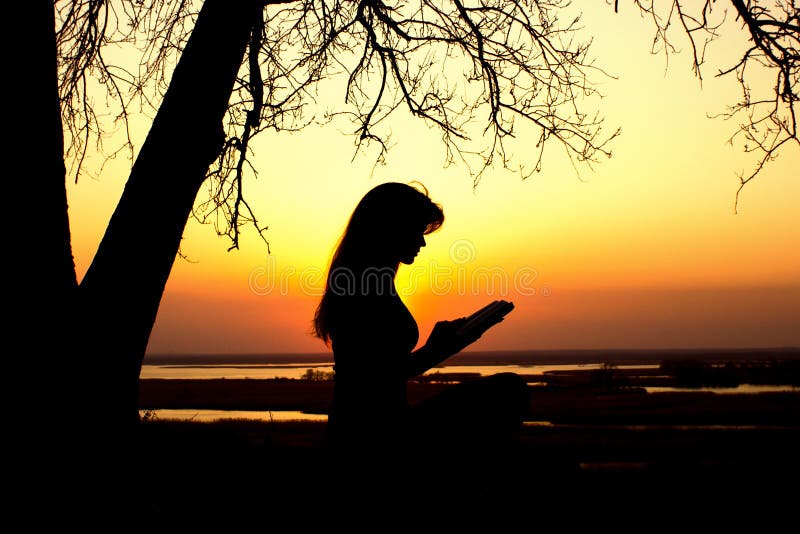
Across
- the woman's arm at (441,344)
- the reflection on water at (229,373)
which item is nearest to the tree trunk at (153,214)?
the woman's arm at (441,344)

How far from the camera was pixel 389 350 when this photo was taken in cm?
279

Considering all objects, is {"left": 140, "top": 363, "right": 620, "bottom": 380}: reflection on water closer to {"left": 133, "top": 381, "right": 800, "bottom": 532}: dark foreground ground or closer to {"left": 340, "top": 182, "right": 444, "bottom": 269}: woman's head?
{"left": 133, "top": 381, "right": 800, "bottom": 532}: dark foreground ground

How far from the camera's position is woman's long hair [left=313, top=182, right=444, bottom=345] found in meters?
2.99

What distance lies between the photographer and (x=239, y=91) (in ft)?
19.9

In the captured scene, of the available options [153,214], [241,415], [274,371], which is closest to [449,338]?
[153,214]

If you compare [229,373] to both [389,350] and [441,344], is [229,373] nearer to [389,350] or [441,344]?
[441,344]

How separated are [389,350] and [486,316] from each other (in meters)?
0.56

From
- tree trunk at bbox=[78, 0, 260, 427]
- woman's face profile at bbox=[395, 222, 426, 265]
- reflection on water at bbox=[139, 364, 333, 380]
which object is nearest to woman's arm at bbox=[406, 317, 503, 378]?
woman's face profile at bbox=[395, 222, 426, 265]

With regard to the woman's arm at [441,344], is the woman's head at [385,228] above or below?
above

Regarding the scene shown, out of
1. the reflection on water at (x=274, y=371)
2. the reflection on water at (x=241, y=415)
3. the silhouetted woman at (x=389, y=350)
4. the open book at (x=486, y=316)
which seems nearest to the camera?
the silhouetted woman at (x=389, y=350)

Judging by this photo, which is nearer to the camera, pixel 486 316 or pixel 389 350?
pixel 389 350

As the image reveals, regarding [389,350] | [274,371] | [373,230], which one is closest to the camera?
[389,350]

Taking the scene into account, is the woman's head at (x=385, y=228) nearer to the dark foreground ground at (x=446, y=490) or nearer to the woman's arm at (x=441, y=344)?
the woman's arm at (x=441, y=344)

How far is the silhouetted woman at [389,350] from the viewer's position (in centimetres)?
279
